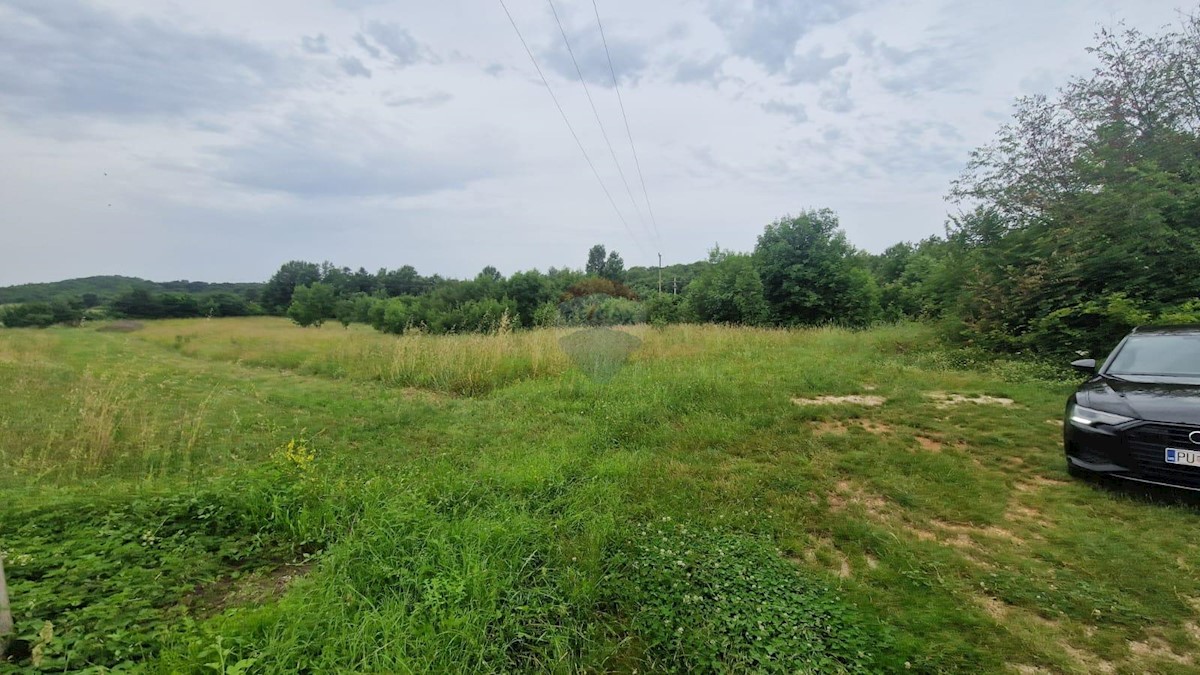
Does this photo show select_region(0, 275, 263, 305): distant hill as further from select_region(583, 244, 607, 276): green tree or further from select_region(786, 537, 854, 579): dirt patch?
select_region(583, 244, 607, 276): green tree

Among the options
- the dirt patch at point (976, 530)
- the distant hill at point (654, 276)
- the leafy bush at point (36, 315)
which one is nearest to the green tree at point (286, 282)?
the leafy bush at point (36, 315)

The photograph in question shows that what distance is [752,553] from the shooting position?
2.81m

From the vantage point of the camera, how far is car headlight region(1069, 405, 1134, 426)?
3482mm

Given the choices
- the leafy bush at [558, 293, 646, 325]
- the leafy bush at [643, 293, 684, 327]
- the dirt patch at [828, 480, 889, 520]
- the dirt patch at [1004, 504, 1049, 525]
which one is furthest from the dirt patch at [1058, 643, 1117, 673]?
the leafy bush at [643, 293, 684, 327]

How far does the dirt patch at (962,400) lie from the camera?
6.32 meters

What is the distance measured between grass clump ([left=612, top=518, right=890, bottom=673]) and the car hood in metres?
3.11

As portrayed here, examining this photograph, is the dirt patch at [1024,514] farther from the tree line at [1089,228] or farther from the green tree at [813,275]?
the green tree at [813,275]

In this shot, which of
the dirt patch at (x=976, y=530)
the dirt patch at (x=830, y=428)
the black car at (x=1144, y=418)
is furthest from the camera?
the dirt patch at (x=830, y=428)

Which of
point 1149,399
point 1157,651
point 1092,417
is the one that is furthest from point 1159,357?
point 1157,651

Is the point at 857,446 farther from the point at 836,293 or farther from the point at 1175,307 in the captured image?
the point at 836,293

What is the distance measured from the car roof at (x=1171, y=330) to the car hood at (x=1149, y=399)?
1183 mm

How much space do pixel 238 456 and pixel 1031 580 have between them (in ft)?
20.7

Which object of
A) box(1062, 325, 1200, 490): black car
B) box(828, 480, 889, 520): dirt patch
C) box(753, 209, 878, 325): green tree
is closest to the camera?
box(1062, 325, 1200, 490): black car

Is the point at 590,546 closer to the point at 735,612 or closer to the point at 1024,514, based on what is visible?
the point at 735,612
